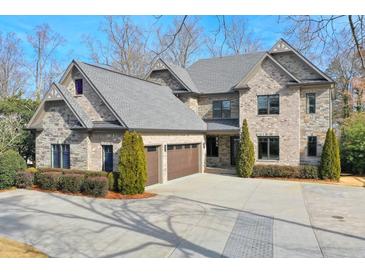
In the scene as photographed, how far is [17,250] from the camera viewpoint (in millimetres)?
7176

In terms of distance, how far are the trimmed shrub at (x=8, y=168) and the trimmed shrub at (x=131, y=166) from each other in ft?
20.7

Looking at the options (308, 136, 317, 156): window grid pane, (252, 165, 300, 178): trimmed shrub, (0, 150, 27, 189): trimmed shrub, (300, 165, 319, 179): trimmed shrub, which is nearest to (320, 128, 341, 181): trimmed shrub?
(300, 165, 319, 179): trimmed shrub

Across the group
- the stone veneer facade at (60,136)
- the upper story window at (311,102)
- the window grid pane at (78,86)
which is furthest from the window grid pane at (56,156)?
the upper story window at (311,102)

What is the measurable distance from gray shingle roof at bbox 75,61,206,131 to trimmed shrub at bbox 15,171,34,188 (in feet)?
18.9

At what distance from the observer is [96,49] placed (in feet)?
134

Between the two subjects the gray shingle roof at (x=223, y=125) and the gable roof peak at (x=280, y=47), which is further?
the gray shingle roof at (x=223, y=125)

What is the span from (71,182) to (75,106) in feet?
15.6

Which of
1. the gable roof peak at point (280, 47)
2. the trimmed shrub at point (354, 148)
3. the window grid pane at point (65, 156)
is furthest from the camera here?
the gable roof peak at point (280, 47)

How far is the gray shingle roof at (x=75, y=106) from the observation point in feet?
53.5

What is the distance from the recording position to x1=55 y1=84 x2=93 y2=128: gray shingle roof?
16.3 metres

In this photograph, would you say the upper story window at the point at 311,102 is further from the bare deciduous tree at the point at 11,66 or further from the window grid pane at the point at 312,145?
the bare deciduous tree at the point at 11,66
